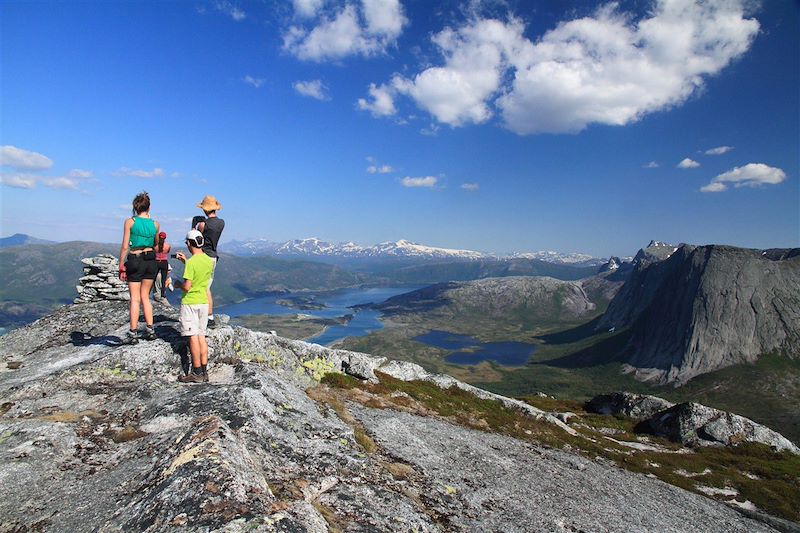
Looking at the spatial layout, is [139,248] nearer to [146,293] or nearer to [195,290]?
[146,293]

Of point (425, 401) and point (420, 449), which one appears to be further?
point (425, 401)

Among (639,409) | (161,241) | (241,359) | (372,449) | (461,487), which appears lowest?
(639,409)

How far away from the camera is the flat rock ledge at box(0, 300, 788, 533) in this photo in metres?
10.1

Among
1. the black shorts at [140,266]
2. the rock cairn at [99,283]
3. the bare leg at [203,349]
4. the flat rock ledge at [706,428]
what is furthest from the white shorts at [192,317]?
the flat rock ledge at [706,428]

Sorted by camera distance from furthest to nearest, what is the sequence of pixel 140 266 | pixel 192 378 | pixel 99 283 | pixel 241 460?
pixel 99 283 < pixel 192 378 < pixel 140 266 < pixel 241 460

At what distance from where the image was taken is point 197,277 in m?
18.6

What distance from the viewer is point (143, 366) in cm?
2105

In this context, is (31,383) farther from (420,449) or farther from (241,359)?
(420,449)

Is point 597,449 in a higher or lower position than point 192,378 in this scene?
lower

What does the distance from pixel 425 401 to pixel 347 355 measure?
8219 millimetres

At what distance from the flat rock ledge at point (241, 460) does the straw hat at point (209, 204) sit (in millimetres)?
7554

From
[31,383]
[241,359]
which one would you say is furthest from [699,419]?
[31,383]

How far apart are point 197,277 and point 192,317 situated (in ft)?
5.99

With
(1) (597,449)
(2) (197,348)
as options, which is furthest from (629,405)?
→ (2) (197,348)
